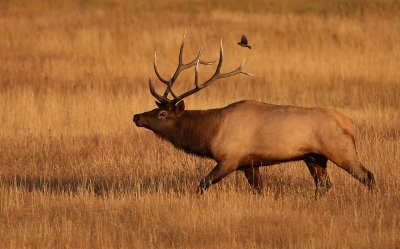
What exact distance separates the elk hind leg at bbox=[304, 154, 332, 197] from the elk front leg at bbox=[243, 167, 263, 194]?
50cm

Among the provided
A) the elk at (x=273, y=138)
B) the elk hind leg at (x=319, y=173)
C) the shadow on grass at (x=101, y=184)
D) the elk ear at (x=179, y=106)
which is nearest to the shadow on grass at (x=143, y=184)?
the shadow on grass at (x=101, y=184)

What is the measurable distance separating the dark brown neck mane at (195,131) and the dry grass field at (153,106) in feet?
1.46

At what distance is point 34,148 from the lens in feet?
43.5

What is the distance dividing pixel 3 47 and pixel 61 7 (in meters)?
6.43

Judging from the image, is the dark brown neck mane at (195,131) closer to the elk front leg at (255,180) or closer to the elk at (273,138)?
the elk at (273,138)

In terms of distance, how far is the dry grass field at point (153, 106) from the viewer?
8.43 m

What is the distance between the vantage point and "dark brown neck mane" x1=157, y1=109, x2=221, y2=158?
32.7ft

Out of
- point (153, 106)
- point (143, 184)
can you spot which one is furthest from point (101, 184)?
point (153, 106)

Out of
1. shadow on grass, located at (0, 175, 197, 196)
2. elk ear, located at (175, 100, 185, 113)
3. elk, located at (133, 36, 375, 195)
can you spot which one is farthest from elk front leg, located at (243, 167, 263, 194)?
elk ear, located at (175, 100, 185, 113)

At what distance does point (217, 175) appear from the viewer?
9.69m

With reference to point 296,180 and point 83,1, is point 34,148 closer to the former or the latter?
point 296,180

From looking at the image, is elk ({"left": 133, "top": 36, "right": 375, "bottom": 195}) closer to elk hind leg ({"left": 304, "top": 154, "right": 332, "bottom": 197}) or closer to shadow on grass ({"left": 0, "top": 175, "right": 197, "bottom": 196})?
elk hind leg ({"left": 304, "top": 154, "right": 332, "bottom": 197})

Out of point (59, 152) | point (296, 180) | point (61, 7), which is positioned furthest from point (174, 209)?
point (61, 7)

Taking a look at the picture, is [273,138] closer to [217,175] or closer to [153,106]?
[217,175]
